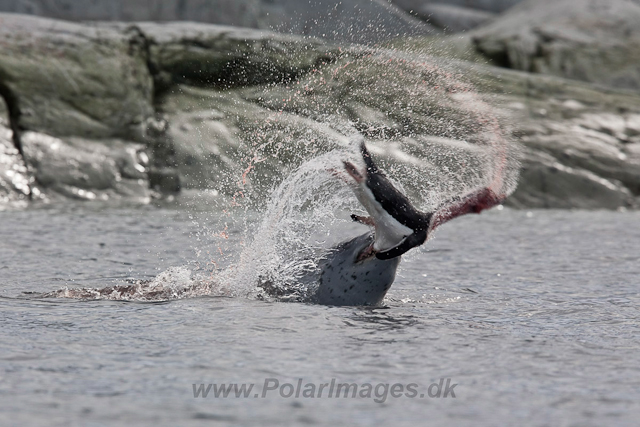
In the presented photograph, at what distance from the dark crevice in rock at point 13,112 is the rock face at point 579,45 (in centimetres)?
1025

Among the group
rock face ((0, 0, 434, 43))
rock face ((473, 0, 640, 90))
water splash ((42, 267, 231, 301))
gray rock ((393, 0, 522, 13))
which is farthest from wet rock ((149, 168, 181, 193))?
gray rock ((393, 0, 522, 13))

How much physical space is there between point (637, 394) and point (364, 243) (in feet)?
8.30

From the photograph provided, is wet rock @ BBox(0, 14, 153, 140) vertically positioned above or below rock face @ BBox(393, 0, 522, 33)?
below

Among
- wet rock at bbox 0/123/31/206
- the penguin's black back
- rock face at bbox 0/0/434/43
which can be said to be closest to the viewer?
the penguin's black back

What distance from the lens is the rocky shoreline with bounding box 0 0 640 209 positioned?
1349cm

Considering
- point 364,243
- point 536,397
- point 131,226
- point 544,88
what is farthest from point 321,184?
point 544,88

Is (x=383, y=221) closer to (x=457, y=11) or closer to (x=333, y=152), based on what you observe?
(x=333, y=152)

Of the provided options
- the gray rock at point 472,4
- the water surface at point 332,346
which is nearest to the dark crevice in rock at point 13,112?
the water surface at point 332,346

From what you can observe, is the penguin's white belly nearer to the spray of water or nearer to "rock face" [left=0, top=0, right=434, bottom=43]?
the spray of water

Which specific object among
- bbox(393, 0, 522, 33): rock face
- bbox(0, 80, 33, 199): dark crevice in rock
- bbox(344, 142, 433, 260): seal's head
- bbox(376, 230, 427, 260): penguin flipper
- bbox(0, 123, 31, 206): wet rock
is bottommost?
bbox(0, 123, 31, 206): wet rock

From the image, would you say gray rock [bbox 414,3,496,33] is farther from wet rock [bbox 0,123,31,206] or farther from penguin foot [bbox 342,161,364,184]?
penguin foot [bbox 342,161,364,184]

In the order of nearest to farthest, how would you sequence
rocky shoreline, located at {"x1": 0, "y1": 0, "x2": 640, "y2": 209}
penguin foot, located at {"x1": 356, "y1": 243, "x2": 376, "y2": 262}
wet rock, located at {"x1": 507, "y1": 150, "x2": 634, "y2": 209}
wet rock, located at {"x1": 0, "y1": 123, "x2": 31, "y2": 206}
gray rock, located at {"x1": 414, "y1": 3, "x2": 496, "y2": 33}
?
1. penguin foot, located at {"x1": 356, "y1": 243, "x2": 376, "y2": 262}
2. wet rock, located at {"x1": 0, "y1": 123, "x2": 31, "y2": 206}
3. rocky shoreline, located at {"x1": 0, "y1": 0, "x2": 640, "y2": 209}
4. wet rock, located at {"x1": 507, "y1": 150, "x2": 634, "y2": 209}
5. gray rock, located at {"x1": 414, "y1": 3, "x2": 496, "y2": 33}

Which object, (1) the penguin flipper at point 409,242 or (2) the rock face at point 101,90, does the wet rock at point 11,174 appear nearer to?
(2) the rock face at point 101,90

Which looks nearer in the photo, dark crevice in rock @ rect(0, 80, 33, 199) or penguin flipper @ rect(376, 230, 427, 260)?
penguin flipper @ rect(376, 230, 427, 260)
